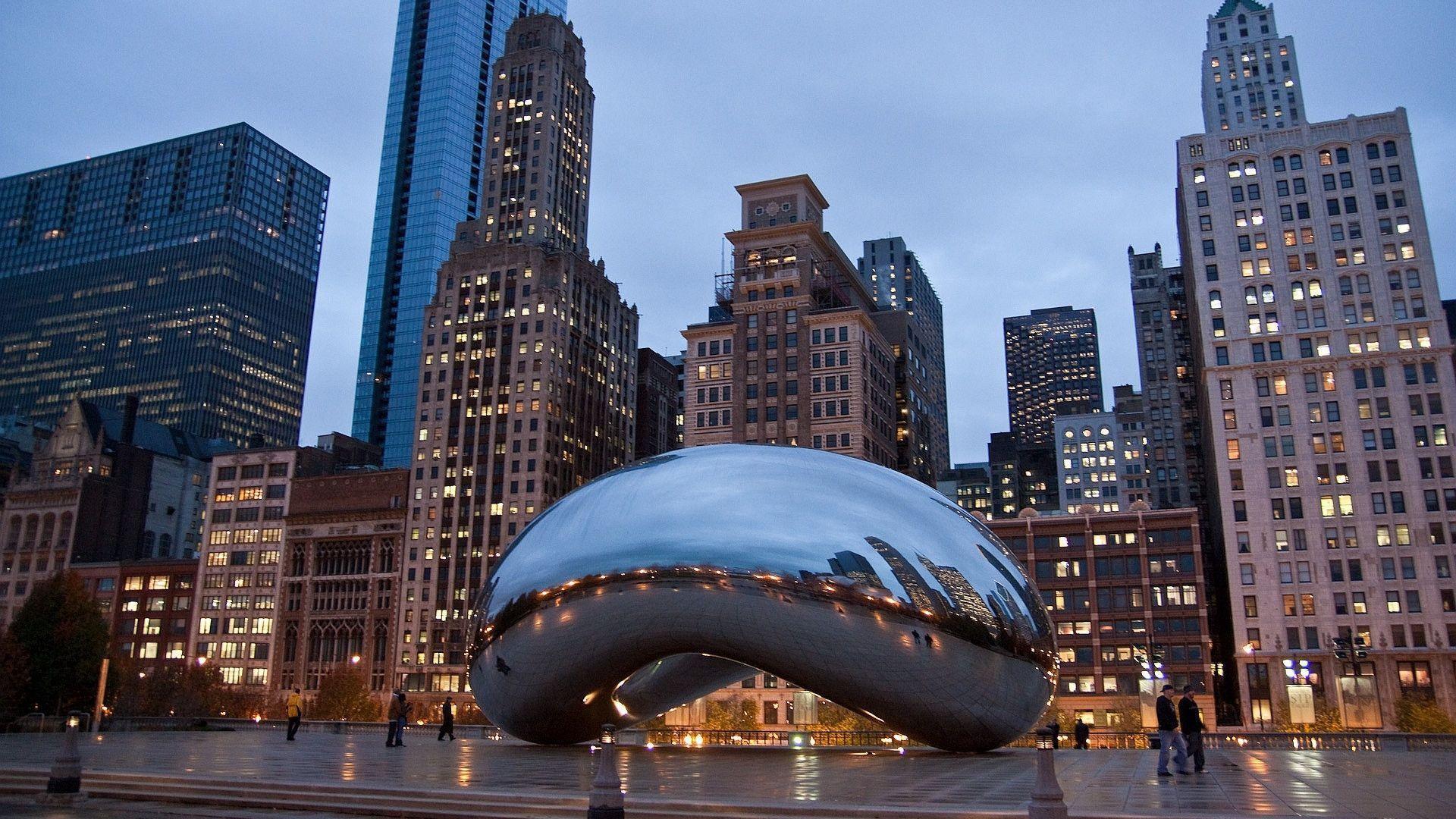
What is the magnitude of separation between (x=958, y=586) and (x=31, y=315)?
22485 cm

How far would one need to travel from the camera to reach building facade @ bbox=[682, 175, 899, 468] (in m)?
106

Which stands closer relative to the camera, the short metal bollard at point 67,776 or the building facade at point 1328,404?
the short metal bollard at point 67,776

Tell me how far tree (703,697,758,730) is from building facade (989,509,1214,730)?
25870 mm

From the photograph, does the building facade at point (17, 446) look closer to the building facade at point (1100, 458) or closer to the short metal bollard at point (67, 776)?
the building facade at point (1100, 458)

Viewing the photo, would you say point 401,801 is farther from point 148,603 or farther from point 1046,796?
point 148,603

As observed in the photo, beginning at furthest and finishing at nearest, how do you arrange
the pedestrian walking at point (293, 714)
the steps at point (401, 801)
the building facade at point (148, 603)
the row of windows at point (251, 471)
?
the row of windows at point (251, 471) < the building facade at point (148, 603) < the pedestrian walking at point (293, 714) < the steps at point (401, 801)

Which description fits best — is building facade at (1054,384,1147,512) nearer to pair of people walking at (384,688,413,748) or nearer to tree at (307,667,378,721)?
tree at (307,667,378,721)

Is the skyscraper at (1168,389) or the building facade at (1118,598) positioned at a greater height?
the skyscraper at (1168,389)

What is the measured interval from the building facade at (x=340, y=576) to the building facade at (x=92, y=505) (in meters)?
23.5

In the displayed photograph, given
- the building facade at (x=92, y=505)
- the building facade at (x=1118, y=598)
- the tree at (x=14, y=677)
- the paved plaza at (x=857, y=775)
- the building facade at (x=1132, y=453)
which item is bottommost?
the paved plaza at (x=857, y=775)

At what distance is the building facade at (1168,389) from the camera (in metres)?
141

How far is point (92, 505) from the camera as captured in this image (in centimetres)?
13338

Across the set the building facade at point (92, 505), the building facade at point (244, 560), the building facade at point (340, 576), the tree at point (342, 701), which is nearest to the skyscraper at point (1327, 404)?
the tree at point (342, 701)

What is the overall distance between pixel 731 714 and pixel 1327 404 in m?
57.5
